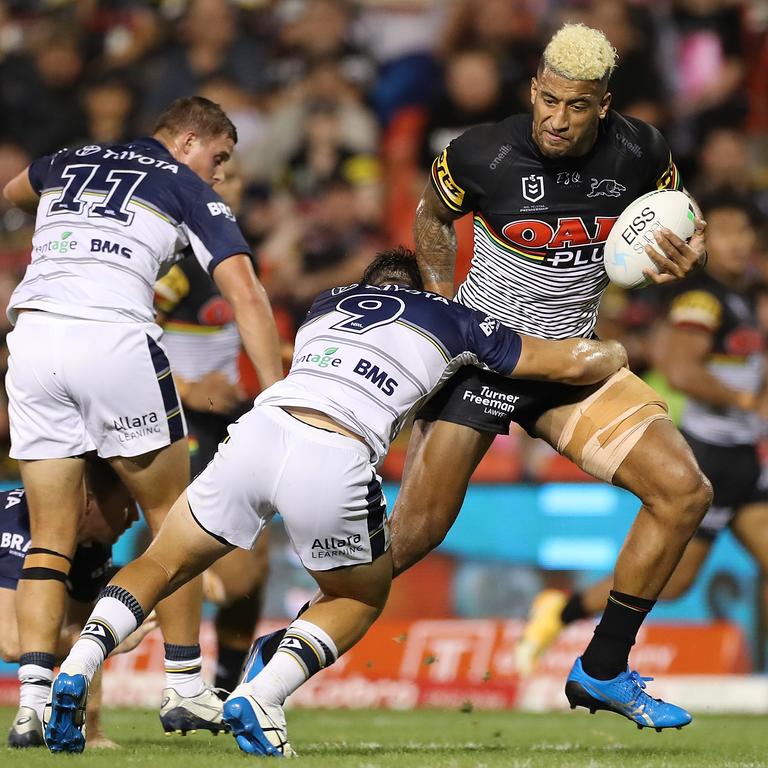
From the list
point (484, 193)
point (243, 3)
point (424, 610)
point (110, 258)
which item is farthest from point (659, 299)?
point (110, 258)

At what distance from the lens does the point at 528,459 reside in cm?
1023

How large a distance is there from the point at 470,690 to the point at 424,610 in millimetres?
611

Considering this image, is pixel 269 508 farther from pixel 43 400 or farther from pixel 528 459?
pixel 528 459

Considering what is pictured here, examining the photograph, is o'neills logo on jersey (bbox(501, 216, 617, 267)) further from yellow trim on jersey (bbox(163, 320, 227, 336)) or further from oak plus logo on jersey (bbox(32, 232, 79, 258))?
yellow trim on jersey (bbox(163, 320, 227, 336))

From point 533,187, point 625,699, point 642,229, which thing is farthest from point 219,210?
point 625,699

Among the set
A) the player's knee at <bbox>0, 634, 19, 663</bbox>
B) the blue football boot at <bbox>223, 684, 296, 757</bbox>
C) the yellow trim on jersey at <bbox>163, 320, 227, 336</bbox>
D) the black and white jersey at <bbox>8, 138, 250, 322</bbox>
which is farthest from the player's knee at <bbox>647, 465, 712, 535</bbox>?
the yellow trim on jersey at <bbox>163, 320, 227, 336</bbox>

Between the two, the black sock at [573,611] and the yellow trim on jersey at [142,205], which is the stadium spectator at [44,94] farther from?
the yellow trim on jersey at [142,205]

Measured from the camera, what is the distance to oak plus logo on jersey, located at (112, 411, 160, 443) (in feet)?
18.3

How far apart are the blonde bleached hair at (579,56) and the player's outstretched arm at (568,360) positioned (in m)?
1.03

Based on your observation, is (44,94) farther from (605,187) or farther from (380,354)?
(380,354)

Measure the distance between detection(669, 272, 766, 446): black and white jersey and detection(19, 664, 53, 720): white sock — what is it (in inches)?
194

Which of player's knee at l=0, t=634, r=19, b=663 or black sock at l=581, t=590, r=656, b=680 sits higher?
black sock at l=581, t=590, r=656, b=680

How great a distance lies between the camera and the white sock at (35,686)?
17.4 feet

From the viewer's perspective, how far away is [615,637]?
18.2ft
